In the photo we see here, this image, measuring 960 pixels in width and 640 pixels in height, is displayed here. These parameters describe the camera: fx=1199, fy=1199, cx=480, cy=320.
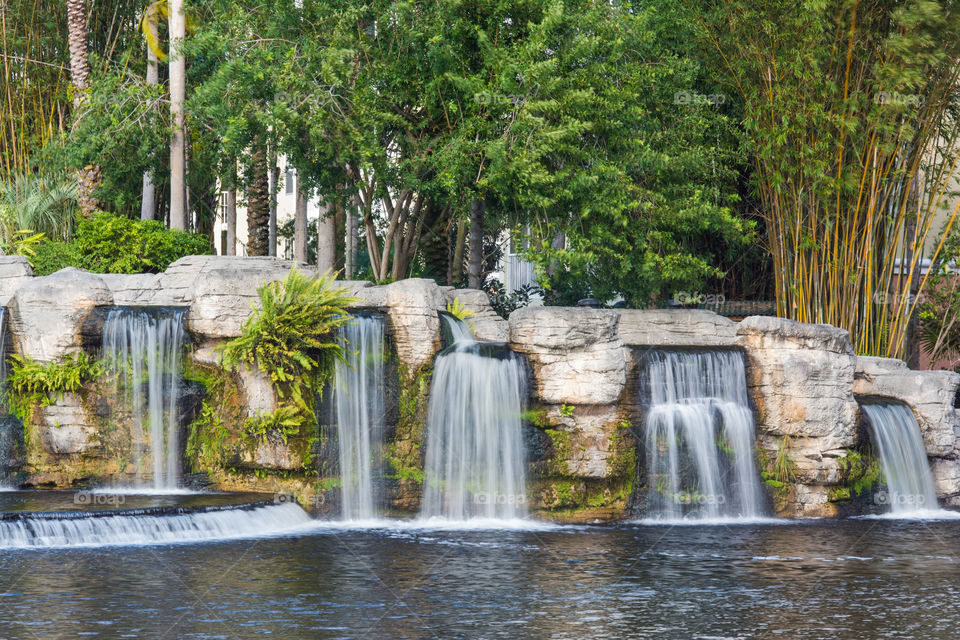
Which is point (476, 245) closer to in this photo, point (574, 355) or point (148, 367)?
point (574, 355)

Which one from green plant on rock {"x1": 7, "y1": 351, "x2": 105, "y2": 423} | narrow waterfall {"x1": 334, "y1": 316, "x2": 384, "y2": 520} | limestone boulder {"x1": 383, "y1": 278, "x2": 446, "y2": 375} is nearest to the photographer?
narrow waterfall {"x1": 334, "y1": 316, "x2": 384, "y2": 520}

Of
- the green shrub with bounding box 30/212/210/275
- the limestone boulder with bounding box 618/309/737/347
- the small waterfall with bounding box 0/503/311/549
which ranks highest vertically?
the green shrub with bounding box 30/212/210/275

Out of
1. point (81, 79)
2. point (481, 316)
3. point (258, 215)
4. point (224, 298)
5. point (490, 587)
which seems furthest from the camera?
point (258, 215)

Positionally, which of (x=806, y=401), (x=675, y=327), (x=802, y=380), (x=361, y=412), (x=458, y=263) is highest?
(x=458, y=263)

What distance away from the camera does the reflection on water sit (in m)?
10.7

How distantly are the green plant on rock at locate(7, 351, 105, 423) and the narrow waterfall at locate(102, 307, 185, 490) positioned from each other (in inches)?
14.6

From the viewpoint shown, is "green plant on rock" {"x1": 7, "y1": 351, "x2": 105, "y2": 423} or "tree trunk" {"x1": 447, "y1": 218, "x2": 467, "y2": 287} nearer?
"green plant on rock" {"x1": 7, "y1": 351, "x2": 105, "y2": 423}

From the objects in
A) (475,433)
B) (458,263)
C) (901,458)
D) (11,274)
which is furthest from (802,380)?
(11,274)

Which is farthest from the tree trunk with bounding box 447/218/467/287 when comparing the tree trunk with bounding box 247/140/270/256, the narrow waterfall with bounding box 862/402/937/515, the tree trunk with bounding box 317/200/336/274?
the narrow waterfall with bounding box 862/402/937/515

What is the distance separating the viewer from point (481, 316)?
19781 mm

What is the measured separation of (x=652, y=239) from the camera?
21.6 meters

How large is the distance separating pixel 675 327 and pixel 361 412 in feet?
19.7

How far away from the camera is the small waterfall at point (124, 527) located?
14.0 metres

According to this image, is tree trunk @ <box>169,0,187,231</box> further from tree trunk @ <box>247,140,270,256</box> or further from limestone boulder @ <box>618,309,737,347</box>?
limestone boulder @ <box>618,309,737,347</box>
